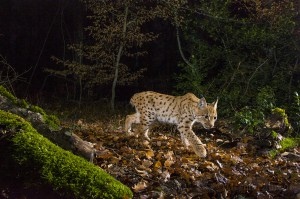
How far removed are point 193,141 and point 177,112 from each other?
133cm

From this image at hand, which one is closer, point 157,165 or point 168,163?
point 157,165

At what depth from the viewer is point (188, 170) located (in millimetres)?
6664

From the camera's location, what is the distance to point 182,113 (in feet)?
31.6

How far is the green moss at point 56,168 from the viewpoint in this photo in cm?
457

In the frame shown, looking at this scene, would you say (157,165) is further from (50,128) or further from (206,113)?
(206,113)

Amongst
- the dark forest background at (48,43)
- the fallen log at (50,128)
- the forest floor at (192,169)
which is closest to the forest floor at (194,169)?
the forest floor at (192,169)

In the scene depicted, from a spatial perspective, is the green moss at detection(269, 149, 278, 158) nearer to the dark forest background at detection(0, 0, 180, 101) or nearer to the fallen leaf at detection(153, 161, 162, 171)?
the fallen leaf at detection(153, 161, 162, 171)

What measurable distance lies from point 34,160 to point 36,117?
169 centimetres

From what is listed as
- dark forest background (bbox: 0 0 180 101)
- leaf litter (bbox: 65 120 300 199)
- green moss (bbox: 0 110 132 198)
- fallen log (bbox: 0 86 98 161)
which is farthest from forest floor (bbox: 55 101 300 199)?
dark forest background (bbox: 0 0 180 101)

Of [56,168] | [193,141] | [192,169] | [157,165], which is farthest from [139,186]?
[193,141]

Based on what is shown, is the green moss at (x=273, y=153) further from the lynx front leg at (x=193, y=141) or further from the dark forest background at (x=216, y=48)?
the dark forest background at (x=216, y=48)

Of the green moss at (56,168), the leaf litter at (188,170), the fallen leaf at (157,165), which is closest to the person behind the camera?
the green moss at (56,168)

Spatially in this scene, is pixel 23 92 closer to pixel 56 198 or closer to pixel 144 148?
pixel 144 148

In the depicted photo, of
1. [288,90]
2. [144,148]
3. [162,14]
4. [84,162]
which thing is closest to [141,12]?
[162,14]
